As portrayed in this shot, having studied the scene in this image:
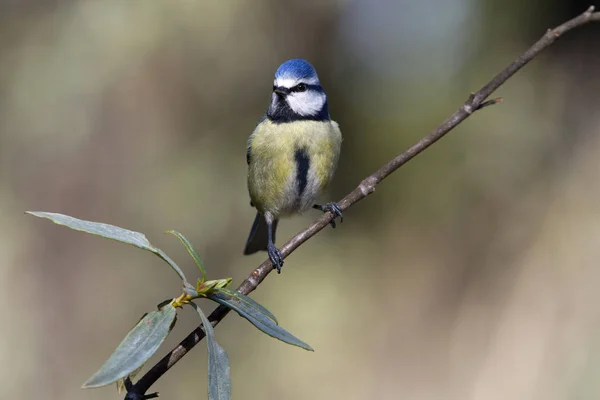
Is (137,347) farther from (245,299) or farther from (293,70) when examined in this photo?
(293,70)

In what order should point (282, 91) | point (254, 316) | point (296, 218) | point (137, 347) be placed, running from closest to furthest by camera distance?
point (137, 347) < point (254, 316) < point (282, 91) < point (296, 218)

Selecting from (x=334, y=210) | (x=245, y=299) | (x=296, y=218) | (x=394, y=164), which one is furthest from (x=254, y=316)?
(x=296, y=218)

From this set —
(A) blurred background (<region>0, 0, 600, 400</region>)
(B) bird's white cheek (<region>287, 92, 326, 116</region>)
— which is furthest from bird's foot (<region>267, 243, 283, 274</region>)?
(A) blurred background (<region>0, 0, 600, 400</region>)

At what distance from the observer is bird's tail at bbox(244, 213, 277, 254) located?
2694mm

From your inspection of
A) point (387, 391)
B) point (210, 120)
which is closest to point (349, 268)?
point (387, 391)

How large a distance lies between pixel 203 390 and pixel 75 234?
1574 mm

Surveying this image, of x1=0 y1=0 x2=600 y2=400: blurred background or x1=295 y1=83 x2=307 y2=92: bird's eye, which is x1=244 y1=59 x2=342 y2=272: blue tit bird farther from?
x1=0 y1=0 x2=600 y2=400: blurred background

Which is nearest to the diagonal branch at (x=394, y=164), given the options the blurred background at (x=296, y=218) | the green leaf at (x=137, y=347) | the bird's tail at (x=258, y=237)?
the green leaf at (x=137, y=347)

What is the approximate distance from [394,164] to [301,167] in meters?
1.26

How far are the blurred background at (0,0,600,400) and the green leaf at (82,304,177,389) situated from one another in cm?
363

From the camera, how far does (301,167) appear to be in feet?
7.94

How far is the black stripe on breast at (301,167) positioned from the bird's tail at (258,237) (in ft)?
1.22

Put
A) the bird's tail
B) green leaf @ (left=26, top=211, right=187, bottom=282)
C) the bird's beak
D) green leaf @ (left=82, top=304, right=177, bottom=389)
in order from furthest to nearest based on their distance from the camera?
the bird's tail → the bird's beak → green leaf @ (left=26, top=211, right=187, bottom=282) → green leaf @ (left=82, top=304, right=177, bottom=389)

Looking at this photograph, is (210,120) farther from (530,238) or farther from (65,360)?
(530,238)
